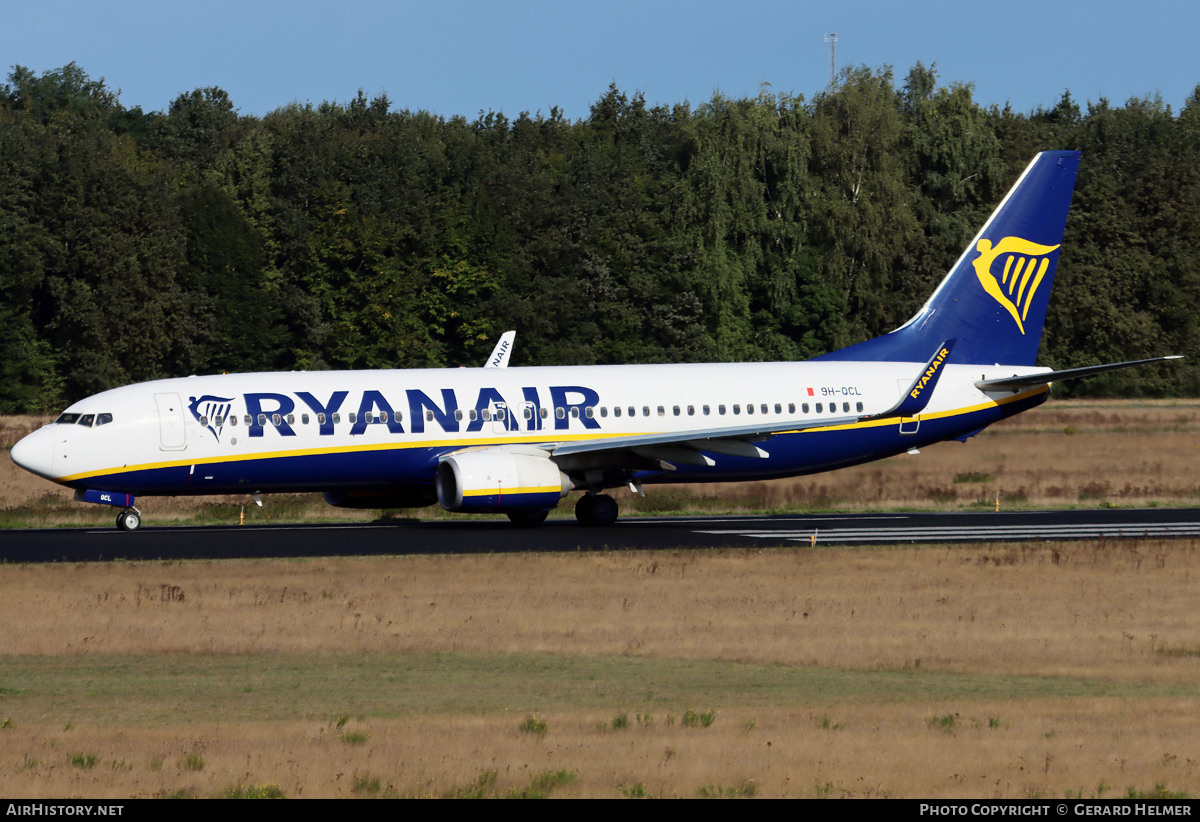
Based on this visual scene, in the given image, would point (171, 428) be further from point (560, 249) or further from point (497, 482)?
point (560, 249)

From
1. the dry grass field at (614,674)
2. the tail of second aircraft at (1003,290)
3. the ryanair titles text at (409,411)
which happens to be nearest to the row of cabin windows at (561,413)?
the ryanair titles text at (409,411)

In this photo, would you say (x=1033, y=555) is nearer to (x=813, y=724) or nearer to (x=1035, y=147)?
(x=813, y=724)

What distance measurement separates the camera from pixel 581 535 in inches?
1396

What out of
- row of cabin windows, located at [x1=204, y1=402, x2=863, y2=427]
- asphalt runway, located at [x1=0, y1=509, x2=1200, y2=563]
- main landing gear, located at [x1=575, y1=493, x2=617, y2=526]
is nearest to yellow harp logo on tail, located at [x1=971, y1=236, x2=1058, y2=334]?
asphalt runway, located at [x1=0, y1=509, x2=1200, y2=563]

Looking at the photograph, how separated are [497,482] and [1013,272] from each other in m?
17.6

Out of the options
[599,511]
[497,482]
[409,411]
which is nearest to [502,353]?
[599,511]

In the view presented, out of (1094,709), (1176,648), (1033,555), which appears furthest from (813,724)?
(1033,555)

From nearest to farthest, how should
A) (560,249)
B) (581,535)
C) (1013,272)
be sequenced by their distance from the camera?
1. (581,535)
2. (1013,272)
3. (560,249)

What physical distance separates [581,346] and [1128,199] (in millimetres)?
43624

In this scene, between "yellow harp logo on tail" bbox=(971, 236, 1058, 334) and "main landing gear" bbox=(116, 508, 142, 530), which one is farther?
"yellow harp logo on tail" bbox=(971, 236, 1058, 334)

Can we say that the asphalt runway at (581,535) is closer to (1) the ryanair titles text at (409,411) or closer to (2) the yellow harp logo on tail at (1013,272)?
(1) the ryanair titles text at (409,411)

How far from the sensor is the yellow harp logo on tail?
42969 mm

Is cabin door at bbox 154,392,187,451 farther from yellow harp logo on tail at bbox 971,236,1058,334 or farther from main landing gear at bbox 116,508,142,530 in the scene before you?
yellow harp logo on tail at bbox 971,236,1058,334

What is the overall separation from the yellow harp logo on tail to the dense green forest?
44338 millimetres
